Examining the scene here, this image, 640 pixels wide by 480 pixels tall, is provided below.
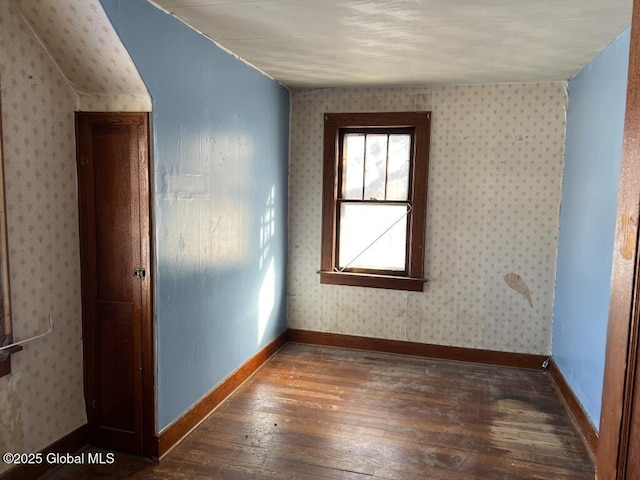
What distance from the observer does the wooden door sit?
2.45 meters

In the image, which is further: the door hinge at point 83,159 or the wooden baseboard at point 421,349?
the wooden baseboard at point 421,349

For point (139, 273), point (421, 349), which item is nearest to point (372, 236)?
point (421, 349)

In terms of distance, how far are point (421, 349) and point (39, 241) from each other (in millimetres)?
3255

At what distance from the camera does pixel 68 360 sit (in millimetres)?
2492

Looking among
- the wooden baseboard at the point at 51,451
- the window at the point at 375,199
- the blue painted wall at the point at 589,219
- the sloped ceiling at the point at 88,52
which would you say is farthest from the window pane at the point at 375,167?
the wooden baseboard at the point at 51,451

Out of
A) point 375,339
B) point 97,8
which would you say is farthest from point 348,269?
point 97,8

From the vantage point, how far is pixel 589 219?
302 centimetres

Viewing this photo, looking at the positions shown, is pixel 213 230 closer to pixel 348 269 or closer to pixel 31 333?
Result: pixel 31 333

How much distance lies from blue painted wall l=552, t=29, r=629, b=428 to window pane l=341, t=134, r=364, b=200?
173 cm

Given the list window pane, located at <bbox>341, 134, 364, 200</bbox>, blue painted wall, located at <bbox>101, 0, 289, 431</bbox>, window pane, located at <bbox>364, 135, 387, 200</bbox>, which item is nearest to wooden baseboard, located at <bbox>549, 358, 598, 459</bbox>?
window pane, located at <bbox>364, 135, 387, 200</bbox>

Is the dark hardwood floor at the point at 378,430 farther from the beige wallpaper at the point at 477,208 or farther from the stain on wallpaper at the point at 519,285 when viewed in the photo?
the stain on wallpaper at the point at 519,285

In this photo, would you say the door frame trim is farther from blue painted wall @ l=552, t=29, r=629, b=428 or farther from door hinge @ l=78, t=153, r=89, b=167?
door hinge @ l=78, t=153, r=89, b=167

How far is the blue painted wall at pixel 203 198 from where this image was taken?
249cm

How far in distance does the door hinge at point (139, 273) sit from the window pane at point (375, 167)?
2.38 meters
